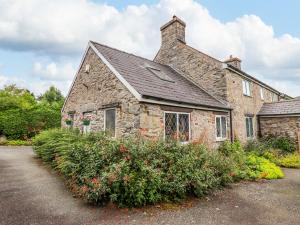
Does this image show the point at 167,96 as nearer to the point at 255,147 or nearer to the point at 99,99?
the point at 99,99

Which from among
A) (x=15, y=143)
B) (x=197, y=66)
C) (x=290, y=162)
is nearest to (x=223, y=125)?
(x=290, y=162)

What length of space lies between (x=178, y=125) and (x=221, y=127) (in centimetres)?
419

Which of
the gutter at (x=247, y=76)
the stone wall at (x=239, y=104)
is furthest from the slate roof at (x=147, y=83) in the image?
the gutter at (x=247, y=76)

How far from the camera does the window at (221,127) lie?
A: 41.4ft

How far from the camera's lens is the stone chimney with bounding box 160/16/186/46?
621 inches

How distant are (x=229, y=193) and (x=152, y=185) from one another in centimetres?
291

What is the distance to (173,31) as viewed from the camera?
52.0 feet

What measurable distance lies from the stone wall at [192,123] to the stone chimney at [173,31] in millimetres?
6967

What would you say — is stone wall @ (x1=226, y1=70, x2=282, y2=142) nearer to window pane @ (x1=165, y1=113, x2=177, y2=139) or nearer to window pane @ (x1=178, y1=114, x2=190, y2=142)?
window pane @ (x1=178, y1=114, x2=190, y2=142)

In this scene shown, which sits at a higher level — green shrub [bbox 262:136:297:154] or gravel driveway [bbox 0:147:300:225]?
green shrub [bbox 262:136:297:154]

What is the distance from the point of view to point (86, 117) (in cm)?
1227

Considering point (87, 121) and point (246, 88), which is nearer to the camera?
point (87, 121)

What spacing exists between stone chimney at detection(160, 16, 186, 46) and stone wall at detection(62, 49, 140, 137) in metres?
6.55

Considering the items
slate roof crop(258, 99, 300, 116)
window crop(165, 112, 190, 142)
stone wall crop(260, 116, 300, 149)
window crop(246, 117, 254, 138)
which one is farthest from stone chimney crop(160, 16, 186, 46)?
stone wall crop(260, 116, 300, 149)
